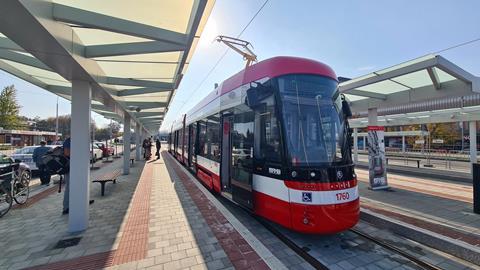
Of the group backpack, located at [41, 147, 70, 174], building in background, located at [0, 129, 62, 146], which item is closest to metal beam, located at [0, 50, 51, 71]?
backpack, located at [41, 147, 70, 174]

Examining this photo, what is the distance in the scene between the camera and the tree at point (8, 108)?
109 feet

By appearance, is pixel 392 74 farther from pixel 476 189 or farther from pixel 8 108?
pixel 8 108

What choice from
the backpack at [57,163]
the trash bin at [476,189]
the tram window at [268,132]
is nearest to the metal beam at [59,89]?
the backpack at [57,163]

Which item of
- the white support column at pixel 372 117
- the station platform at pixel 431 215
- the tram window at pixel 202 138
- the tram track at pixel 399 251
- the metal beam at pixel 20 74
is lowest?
the tram track at pixel 399 251

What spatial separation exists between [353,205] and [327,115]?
1.68m

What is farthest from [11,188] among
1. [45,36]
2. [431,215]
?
[431,215]

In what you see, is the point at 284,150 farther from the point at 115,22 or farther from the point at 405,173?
the point at 405,173

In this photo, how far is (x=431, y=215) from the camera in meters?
5.71

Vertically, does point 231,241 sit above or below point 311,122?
below

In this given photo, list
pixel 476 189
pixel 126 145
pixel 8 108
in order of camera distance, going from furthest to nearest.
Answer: pixel 8 108
pixel 126 145
pixel 476 189

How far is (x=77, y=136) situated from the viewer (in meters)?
4.92

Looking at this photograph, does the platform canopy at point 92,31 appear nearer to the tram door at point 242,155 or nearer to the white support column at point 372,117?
the tram door at point 242,155

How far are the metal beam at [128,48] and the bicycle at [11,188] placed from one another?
437 cm

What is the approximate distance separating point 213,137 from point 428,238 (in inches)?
219
